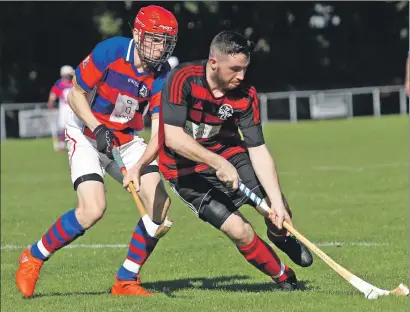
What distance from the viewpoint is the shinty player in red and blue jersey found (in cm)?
698

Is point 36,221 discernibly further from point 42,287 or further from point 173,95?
point 173,95

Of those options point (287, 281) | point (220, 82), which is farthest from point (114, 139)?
point (287, 281)

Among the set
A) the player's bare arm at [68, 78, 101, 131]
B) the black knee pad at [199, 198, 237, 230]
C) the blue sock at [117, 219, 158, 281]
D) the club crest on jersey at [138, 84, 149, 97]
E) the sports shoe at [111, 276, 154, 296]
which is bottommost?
the sports shoe at [111, 276, 154, 296]

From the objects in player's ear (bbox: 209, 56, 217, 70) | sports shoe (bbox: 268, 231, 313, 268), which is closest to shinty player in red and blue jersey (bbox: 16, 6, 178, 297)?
player's ear (bbox: 209, 56, 217, 70)

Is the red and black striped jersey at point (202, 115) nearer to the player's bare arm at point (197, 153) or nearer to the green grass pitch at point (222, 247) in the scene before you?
the player's bare arm at point (197, 153)

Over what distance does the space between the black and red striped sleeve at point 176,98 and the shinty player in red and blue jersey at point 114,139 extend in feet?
1.48

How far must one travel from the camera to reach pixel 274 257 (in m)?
6.88

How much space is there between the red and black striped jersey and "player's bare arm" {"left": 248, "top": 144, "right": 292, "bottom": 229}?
0.24ft

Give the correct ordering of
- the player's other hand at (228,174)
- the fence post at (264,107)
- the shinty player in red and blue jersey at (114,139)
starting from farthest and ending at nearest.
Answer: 1. the fence post at (264,107)
2. the shinty player in red and blue jersey at (114,139)
3. the player's other hand at (228,174)

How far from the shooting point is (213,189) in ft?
22.4

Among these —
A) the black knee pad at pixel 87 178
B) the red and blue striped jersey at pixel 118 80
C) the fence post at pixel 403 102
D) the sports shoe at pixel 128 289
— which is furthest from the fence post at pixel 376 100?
the black knee pad at pixel 87 178

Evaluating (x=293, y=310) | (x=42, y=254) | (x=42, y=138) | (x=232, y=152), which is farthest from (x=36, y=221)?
(x=42, y=138)

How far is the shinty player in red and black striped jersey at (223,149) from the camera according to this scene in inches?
249

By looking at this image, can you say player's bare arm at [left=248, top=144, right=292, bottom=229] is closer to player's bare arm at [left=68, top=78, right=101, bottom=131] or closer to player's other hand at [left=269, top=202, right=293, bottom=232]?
player's other hand at [left=269, top=202, right=293, bottom=232]
